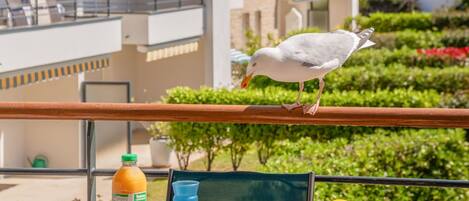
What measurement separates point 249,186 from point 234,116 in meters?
0.45

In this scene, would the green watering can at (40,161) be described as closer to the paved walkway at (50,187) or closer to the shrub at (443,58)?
the paved walkway at (50,187)

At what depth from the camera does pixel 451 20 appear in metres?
36.2

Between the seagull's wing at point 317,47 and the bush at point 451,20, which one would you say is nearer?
the seagull's wing at point 317,47

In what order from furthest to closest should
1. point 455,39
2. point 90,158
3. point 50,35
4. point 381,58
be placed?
point 455,39 → point 381,58 → point 50,35 → point 90,158

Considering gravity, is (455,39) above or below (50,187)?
A: above

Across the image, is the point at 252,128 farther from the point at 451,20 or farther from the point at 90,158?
the point at 451,20

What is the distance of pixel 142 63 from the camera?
1121 inches

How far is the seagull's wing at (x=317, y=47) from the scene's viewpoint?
5.21m

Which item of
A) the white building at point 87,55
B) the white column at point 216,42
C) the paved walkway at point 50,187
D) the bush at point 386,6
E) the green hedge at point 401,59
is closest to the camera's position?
the paved walkway at point 50,187

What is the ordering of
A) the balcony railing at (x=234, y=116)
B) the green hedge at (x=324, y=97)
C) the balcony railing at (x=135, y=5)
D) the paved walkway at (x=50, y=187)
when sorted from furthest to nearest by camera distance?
the balcony railing at (x=135, y=5) → the green hedge at (x=324, y=97) → the paved walkway at (x=50, y=187) → the balcony railing at (x=234, y=116)

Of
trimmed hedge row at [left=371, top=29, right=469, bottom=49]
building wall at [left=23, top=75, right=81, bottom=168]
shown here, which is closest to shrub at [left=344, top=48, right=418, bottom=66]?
trimmed hedge row at [left=371, top=29, right=469, bottom=49]

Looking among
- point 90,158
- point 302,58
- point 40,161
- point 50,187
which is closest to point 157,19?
point 40,161

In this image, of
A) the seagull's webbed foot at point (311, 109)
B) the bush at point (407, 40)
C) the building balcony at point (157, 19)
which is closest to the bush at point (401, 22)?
the bush at point (407, 40)

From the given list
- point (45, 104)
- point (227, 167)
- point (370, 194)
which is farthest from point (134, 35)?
point (45, 104)
